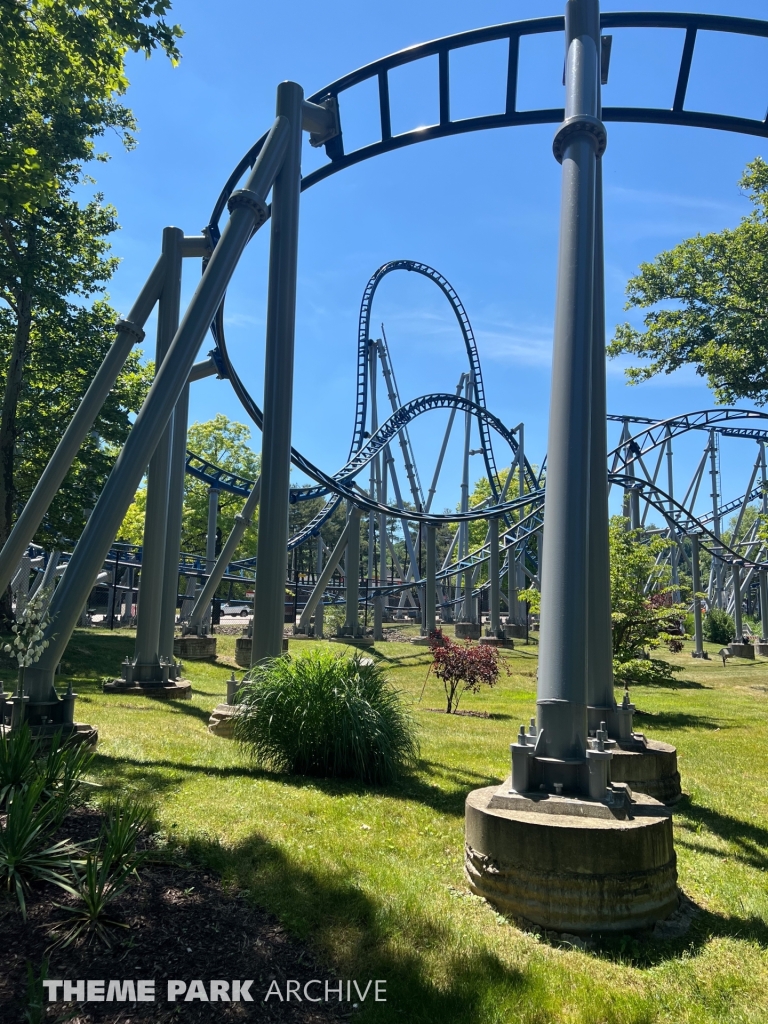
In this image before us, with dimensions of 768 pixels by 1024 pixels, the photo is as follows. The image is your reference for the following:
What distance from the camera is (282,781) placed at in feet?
20.4

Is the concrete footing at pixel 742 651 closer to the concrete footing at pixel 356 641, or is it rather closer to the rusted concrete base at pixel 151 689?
the concrete footing at pixel 356 641

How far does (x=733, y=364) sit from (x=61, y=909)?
15.3 m

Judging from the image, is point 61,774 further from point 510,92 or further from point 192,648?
point 192,648

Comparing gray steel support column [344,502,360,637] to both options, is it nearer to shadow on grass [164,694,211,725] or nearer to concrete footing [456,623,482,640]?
concrete footing [456,623,482,640]

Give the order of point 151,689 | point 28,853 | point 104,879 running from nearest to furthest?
point 104,879
point 28,853
point 151,689

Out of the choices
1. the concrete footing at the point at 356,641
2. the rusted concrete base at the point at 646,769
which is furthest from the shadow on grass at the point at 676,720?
the concrete footing at the point at 356,641

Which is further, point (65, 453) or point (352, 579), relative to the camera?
point (352, 579)

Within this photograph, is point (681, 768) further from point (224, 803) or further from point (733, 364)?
point (733, 364)

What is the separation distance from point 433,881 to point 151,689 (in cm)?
853

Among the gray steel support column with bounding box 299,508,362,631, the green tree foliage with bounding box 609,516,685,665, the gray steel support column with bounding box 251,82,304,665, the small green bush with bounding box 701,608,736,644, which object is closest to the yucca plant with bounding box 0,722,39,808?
the gray steel support column with bounding box 251,82,304,665

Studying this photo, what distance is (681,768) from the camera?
862 cm

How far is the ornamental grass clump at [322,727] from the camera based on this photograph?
653cm

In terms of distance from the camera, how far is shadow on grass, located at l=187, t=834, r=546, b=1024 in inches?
126

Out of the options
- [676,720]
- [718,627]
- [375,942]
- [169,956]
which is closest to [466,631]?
[718,627]
